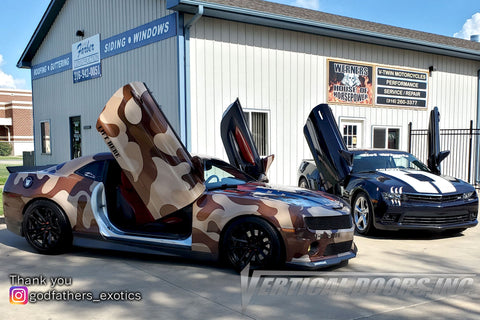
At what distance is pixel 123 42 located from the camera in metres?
12.3

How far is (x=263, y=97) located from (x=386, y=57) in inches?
196

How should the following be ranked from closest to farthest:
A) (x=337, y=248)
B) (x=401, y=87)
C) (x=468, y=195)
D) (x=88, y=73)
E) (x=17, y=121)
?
(x=337, y=248), (x=468, y=195), (x=88, y=73), (x=401, y=87), (x=17, y=121)

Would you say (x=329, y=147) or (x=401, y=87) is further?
(x=401, y=87)

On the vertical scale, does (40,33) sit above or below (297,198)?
above

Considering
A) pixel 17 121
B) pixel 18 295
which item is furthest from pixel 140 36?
pixel 17 121

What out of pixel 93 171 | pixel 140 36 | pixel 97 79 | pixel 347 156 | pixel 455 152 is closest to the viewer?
pixel 93 171

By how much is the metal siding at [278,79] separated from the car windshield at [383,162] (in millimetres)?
3912

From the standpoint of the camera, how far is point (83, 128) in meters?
14.2

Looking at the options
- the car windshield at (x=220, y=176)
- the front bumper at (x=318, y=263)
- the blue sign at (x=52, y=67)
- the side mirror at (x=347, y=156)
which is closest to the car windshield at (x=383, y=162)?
the side mirror at (x=347, y=156)

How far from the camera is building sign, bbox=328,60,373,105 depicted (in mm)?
13144

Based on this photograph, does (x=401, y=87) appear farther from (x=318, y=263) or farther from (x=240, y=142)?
(x=318, y=263)

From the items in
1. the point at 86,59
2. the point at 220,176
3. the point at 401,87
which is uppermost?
the point at 86,59

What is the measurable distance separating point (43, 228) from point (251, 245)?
280cm

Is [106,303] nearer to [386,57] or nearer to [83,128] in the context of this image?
[83,128]
